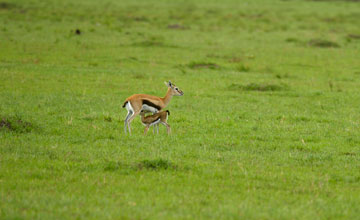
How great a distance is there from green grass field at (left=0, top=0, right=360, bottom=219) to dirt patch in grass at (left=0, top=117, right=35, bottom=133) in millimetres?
25

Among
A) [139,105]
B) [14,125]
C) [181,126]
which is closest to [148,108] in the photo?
[139,105]

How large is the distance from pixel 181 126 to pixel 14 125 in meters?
3.49

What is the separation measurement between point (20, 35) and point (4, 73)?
32.6 feet

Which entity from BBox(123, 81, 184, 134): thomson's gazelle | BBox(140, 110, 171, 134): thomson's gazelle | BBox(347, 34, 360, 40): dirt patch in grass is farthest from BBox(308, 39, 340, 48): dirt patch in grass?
BBox(140, 110, 171, 134): thomson's gazelle

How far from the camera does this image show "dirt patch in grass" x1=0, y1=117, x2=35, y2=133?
991 centimetres

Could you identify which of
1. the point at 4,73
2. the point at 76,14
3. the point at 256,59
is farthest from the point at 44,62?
the point at 76,14

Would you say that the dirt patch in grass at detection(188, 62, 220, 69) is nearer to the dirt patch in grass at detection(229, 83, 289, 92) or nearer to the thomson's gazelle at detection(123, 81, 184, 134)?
the dirt patch in grass at detection(229, 83, 289, 92)

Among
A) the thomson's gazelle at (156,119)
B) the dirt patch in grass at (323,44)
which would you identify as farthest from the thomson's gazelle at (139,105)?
the dirt patch in grass at (323,44)

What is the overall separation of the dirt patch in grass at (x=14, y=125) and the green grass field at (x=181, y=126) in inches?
1.0

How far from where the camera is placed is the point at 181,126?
11336mm

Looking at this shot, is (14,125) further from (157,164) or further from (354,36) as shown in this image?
(354,36)

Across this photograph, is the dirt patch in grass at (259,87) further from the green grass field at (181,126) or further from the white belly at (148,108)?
the white belly at (148,108)

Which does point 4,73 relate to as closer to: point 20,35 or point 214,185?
point 20,35

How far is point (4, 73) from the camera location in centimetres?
1694
